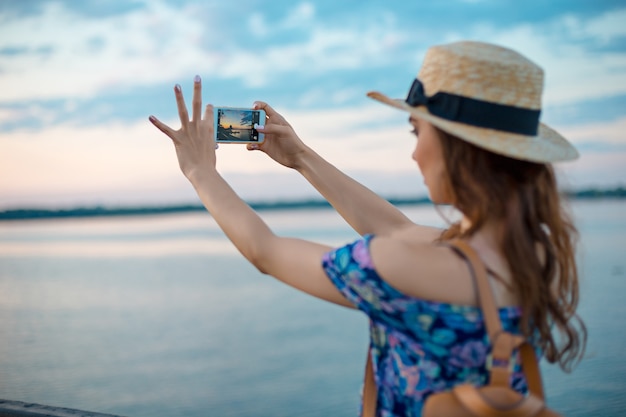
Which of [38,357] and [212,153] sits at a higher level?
[212,153]

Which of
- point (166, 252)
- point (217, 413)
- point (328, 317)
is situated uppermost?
point (166, 252)

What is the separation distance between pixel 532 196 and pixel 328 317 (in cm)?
1367

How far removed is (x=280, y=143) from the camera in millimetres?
1900

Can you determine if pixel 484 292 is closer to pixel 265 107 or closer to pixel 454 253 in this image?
pixel 454 253

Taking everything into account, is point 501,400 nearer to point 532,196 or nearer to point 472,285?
point 472,285

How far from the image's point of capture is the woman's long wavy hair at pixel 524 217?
1.35 meters

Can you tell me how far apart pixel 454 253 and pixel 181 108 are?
2.10ft

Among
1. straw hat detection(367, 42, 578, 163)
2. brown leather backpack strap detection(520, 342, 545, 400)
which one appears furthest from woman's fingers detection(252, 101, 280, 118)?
brown leather backpack strap detection(520, 342, 545, 400)

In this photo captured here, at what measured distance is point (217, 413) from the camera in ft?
29.9

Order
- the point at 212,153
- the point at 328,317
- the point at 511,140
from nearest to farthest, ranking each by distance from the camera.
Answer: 1. the point at 511,140
2. the point at 212,153
3. the point at 328,317

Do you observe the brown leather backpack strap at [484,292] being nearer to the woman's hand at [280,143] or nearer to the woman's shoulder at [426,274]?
the woman's shoulder at [426,274]

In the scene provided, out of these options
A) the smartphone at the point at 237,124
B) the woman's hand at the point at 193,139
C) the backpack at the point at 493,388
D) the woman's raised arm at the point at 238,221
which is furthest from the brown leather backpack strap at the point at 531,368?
the smartphone at the point at 237,124

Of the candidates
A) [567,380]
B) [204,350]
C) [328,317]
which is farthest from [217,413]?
[328,317]

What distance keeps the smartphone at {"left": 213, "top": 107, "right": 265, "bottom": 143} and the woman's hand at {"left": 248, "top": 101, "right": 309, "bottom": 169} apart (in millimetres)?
32
